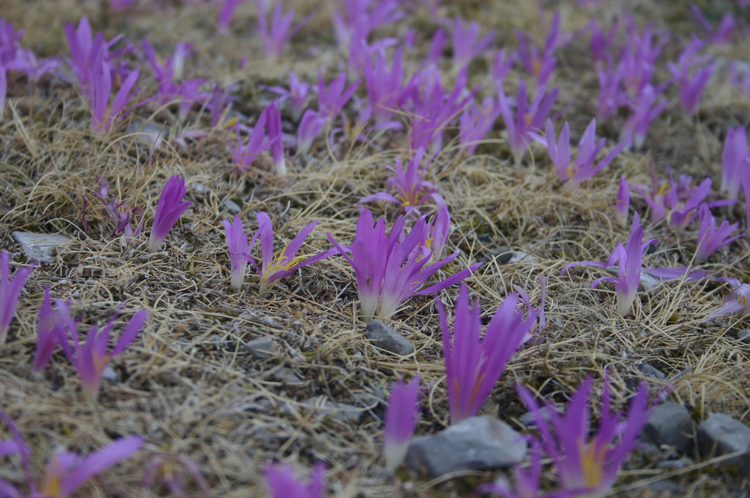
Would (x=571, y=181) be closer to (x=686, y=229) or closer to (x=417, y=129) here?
(x=686, y=229)

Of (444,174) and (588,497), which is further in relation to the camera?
(444,174)

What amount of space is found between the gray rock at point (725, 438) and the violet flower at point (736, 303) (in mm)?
448

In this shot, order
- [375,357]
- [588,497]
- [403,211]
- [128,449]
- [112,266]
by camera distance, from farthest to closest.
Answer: [403,211] < [112,266] < [375,357] < [588,497] < [128,449]

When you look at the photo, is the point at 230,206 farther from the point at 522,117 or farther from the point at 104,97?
the point at 522,117

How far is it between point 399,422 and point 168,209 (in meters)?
0.92

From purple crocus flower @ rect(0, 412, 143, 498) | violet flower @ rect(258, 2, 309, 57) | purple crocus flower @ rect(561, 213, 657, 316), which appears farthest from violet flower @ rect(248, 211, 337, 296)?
violet flower @ rect(258, 2, 309, 57)

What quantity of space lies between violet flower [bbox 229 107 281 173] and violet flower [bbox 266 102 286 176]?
15mm

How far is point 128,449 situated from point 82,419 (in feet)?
0.77

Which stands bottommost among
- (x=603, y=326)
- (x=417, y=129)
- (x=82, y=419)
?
(x=603, y=326)

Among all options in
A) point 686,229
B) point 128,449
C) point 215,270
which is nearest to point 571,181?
point 686,229

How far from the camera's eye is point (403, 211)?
6.62 feet

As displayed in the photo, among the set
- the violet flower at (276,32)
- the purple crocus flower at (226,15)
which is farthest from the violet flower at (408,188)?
the purple crocus flower at (226,15)

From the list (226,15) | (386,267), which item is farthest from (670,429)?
(226,15)

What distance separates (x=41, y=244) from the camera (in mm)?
1637
